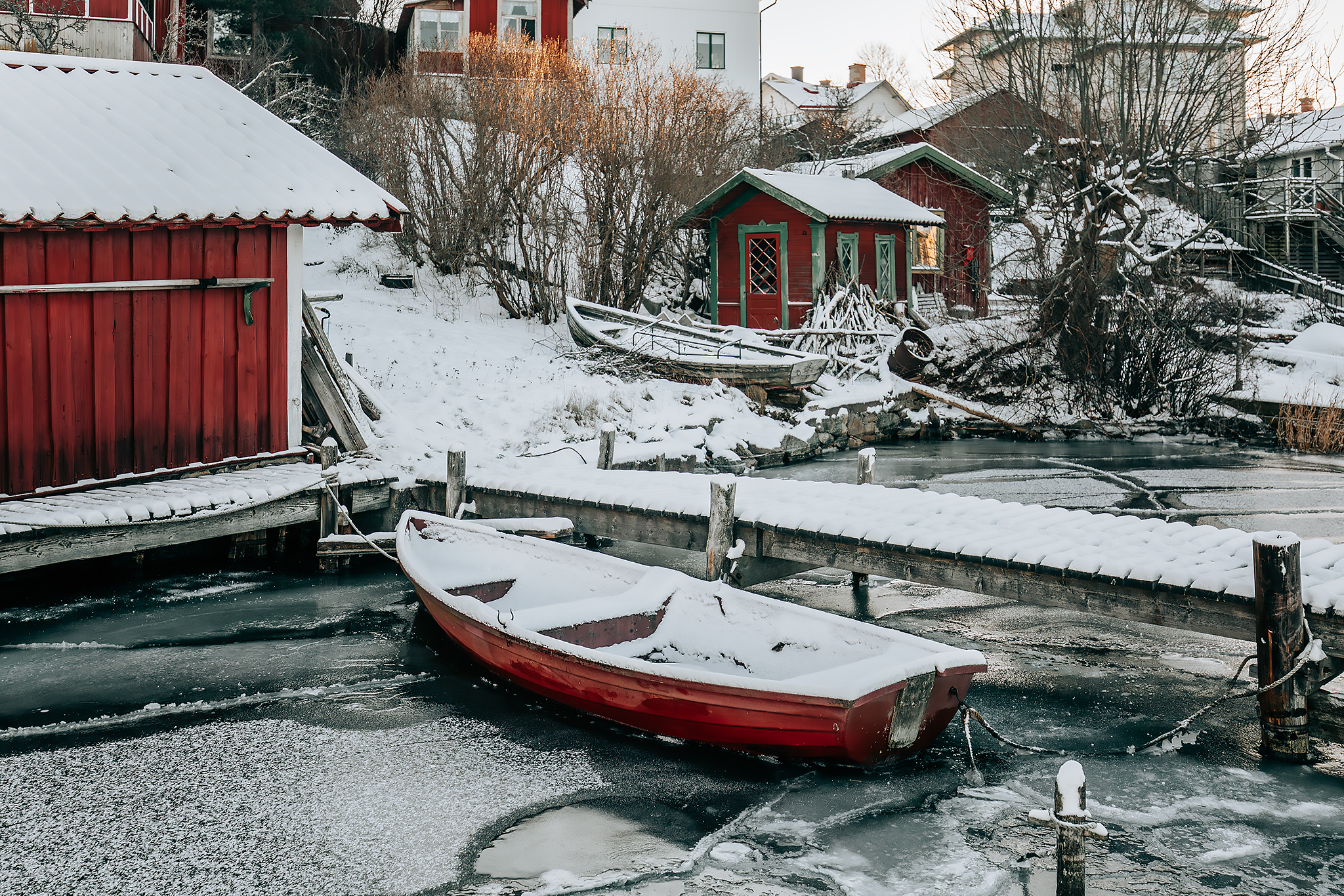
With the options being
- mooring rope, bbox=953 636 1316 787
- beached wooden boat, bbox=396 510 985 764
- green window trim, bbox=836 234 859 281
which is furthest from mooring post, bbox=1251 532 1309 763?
green window trim, bbox=836 234 859 281

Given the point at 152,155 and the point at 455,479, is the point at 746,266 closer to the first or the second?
the point at 455,479

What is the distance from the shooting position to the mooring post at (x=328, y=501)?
33.8ft

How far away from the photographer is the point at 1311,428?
18.4 metres

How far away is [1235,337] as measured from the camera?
20.8 m

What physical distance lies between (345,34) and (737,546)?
27584 mm

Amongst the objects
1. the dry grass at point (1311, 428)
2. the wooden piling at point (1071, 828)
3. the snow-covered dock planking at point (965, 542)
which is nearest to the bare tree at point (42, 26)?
the snow-covered dock planking at point (965, 542)

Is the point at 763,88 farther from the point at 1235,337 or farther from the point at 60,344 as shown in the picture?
the point at 60,344

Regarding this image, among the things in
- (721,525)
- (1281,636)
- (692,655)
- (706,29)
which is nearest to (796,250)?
(721,525)

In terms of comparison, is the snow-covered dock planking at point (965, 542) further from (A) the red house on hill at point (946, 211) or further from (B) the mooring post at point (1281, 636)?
(A) the red house on hill at point (946, 211)

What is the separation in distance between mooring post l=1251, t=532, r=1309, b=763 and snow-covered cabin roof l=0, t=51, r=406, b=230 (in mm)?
7852

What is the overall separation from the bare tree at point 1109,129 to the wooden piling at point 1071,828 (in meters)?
17.7

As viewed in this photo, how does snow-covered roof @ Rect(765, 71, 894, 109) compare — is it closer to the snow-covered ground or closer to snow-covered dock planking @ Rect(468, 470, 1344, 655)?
the snow-covered ground

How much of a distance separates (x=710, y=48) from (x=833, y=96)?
7.58 m

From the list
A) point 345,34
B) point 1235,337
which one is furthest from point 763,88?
point 1235,337
